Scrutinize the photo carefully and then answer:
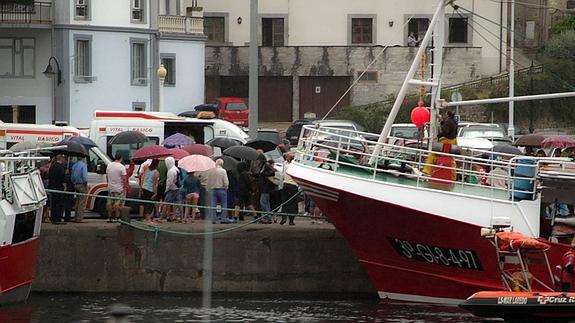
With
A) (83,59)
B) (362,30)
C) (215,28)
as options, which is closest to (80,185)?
(83,59)

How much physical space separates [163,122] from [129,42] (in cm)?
2311

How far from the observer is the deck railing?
2558 cm

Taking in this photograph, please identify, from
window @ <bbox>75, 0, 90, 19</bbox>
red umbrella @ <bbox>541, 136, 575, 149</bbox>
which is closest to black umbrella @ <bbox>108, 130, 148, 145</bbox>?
red umbrella @ <bbox>541, 136, 575, 149</bbox>

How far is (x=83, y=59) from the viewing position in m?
56.0

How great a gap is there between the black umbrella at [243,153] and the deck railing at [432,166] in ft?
5.73

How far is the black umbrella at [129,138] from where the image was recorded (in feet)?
105

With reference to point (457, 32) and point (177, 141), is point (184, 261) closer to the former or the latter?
point (177, 141)

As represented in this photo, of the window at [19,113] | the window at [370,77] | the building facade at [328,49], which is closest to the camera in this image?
the window at [19,113]

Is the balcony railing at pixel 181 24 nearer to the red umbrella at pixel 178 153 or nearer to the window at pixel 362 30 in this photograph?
the window at pixel 362 30

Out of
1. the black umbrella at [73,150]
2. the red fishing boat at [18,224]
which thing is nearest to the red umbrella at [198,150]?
the black umbrella at [73,150]

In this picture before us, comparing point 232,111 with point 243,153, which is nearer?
point 243,153

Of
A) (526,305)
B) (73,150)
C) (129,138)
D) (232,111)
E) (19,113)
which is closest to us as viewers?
(526,305)

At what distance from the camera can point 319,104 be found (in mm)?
68188

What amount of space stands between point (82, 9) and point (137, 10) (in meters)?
2.72
